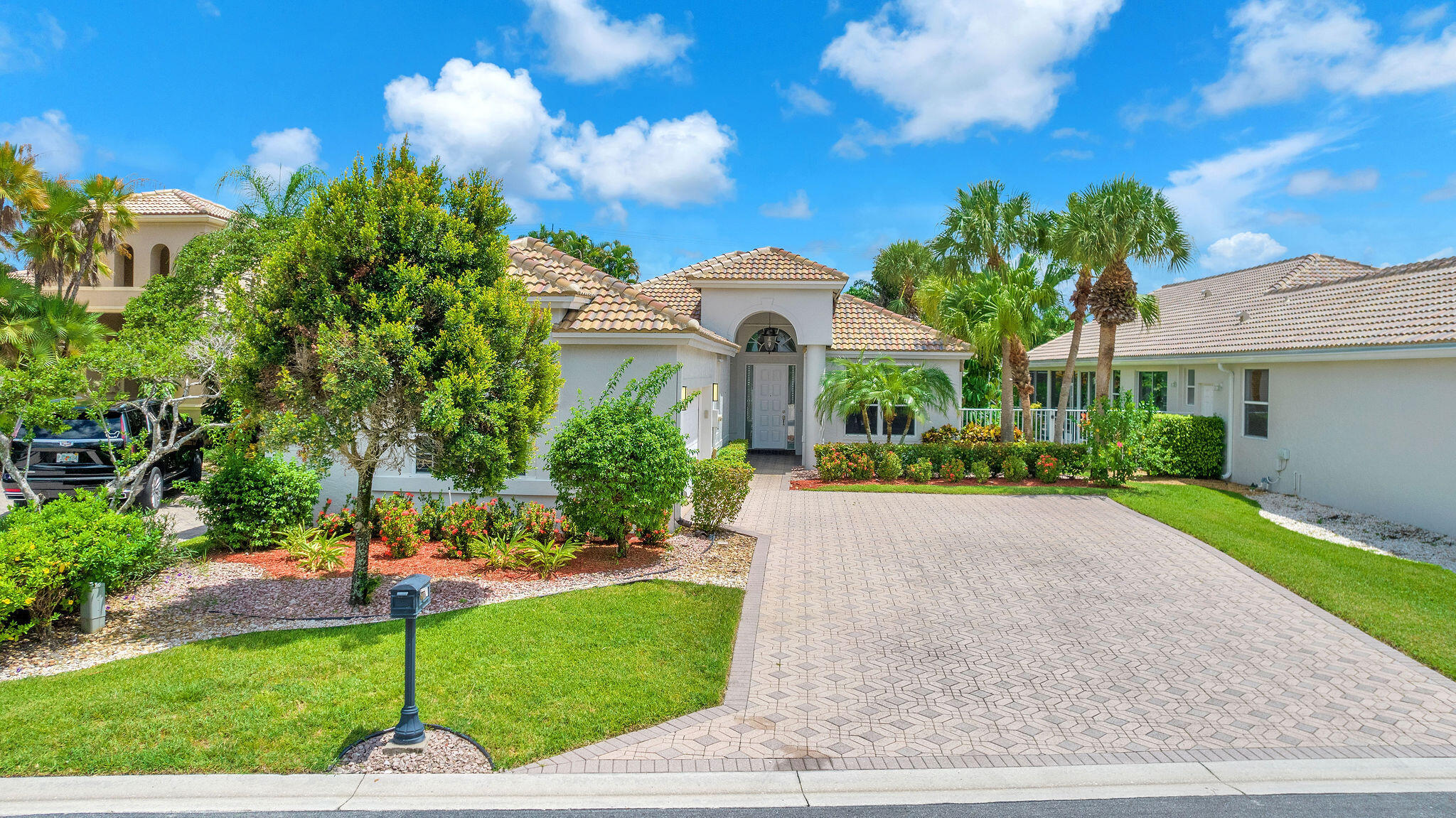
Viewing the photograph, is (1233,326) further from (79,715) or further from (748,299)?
(79,715)

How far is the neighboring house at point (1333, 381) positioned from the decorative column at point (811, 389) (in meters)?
9.10

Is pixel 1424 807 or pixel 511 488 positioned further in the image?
pixel 511 488

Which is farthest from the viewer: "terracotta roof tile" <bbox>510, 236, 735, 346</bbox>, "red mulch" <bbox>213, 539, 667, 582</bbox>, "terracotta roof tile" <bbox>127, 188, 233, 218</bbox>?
"terracotta roof tile" <bbox>127, 188, 233, 218</bbox>

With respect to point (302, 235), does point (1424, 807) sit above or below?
below

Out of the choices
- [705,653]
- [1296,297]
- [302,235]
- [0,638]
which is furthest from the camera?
[1296,297]

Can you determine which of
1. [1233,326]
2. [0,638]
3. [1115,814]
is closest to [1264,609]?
[1115,814]

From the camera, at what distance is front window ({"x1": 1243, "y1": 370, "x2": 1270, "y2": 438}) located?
1714 centimetres

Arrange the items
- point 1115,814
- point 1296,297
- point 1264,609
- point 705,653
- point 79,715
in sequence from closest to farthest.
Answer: point 1115,814 → point 79,715 → point 705,653 → point 1264,609 → point 1296,297

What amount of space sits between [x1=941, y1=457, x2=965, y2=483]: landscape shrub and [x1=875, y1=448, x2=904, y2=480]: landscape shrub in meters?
1.05

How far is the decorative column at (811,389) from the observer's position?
20094mm

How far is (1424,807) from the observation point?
4750 millimetres

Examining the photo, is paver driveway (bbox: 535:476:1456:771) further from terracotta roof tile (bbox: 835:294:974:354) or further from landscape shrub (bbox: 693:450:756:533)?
terracotta roof tile (bbox: 835:294:974:354)

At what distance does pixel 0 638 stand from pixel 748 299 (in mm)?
15508

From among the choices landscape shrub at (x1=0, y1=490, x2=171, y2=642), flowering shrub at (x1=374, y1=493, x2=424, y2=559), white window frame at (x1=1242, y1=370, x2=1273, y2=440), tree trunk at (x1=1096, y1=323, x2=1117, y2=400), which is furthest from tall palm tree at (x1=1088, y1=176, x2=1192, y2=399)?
landscape shrub at (x1=0, y1=490, x2=171, y2=642)
